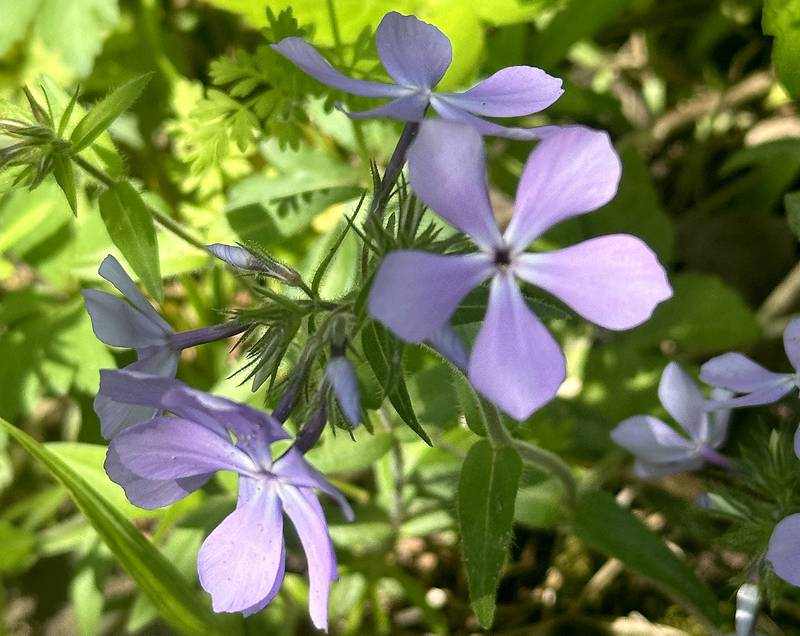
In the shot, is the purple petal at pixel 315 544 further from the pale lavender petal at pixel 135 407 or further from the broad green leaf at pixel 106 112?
the broad green leaf at pixel 106 112

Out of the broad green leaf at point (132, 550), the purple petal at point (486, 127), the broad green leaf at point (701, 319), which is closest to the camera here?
the purple petal at point (486, 127)

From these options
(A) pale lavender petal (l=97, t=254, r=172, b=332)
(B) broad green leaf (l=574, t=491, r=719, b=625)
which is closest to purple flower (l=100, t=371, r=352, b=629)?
(A) pale lavender petal (l=97, t=254, r=172, b=332)

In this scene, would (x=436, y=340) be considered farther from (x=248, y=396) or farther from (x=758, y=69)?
(x=758, y=69)

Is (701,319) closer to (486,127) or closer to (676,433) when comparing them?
(676,433)

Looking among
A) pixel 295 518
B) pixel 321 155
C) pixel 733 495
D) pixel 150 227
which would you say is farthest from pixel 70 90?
pixel 733 495

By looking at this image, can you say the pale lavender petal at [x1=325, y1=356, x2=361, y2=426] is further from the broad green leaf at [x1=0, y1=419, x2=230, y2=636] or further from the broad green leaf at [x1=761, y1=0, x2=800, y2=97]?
the broad green leaf at [x1=761, y1=0, x2=800, y2=97]

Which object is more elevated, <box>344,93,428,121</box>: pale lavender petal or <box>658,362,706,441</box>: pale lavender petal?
<box>344,93,428,121</box>: pale lavender petal

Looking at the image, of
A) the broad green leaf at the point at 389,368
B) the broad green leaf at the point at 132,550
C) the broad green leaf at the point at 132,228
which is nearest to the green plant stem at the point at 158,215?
the broad green leaf at the point at 132,228
